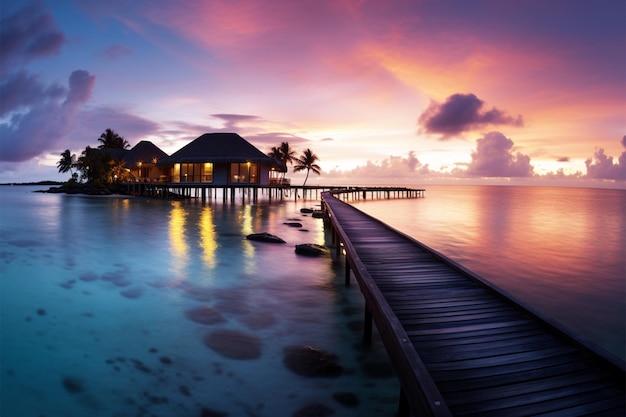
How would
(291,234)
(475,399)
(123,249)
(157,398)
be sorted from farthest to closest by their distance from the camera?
(291,234)
(123,249)
(157,398)
(475,399)

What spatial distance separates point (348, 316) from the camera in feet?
24.0

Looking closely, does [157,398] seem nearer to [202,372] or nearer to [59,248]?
[202,372]

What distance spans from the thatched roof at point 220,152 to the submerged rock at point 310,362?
28.3 m

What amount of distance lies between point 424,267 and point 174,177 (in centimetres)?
3520

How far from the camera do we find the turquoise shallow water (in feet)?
14.8

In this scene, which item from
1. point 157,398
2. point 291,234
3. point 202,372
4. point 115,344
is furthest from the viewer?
point 291,234

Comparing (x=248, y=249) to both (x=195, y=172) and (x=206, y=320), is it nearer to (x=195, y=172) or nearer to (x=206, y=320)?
(x=206, y=320)

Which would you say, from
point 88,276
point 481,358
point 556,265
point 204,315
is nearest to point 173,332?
point 204,315

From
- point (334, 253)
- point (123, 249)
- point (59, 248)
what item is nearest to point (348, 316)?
point (334, 253)

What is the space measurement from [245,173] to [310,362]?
31.0 metres

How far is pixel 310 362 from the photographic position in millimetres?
5418

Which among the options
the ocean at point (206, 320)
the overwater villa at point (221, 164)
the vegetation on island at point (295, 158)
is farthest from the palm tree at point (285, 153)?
the ocean at point (206, 320)

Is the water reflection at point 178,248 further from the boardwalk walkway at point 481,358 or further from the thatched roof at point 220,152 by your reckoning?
the thatched roof at point 220,152

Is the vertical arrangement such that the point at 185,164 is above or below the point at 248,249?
above
